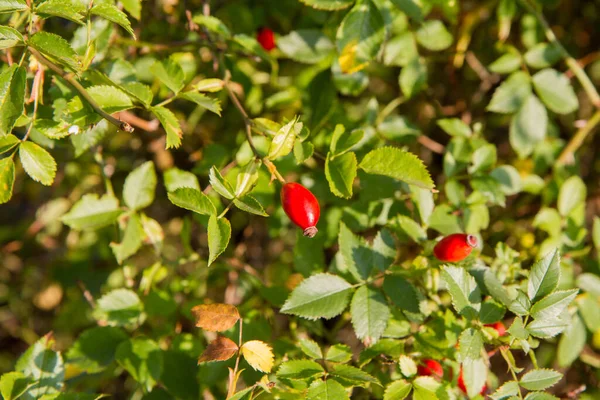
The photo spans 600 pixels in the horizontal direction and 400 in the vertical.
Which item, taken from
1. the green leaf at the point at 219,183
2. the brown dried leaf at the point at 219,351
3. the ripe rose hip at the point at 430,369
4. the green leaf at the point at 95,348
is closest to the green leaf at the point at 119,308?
the green leaf at the point at 95,348

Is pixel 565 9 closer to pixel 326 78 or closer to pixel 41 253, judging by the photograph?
pixel 326 78

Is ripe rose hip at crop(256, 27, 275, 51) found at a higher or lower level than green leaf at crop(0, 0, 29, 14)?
lower

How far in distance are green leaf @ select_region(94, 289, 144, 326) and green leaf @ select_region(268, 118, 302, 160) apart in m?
0.85

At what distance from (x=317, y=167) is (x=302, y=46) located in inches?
19.5

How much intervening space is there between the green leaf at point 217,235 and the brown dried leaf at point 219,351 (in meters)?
0.29

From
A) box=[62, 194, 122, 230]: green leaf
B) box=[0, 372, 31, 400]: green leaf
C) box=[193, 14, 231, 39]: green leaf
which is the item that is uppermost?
box=[193, 14, 231, 39]: green leaf

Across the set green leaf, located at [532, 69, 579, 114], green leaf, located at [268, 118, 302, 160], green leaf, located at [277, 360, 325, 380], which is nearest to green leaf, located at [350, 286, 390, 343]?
green leaf, located at [277, 360, 325, 380]

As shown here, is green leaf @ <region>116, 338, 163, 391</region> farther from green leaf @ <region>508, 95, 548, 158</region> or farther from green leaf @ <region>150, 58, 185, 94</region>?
green leaf @ <region>508, 95, 548, 158</region>

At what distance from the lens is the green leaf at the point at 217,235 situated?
4.31 feet

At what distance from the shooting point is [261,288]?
1943 millimetres

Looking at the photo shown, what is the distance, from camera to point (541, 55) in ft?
7.38

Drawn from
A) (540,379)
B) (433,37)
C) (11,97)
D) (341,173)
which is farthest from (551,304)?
(11,97)

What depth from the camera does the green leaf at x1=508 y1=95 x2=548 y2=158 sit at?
7.40ft

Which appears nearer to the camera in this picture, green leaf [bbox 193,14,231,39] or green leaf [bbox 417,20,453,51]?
green leaf [bbox 193,14,231,39]
